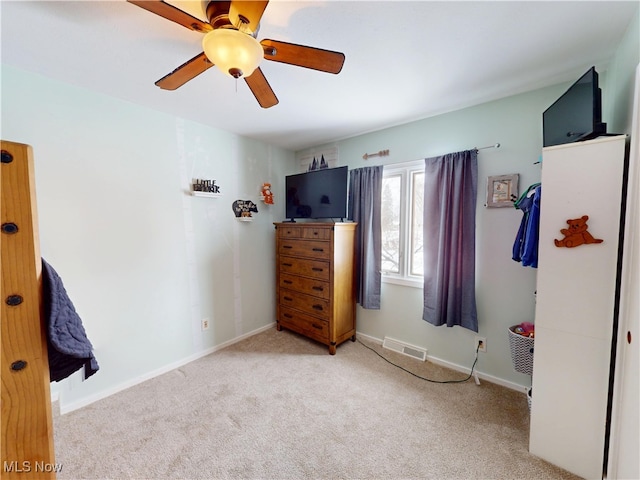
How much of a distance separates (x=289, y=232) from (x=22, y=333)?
7.47ft

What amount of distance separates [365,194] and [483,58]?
142 cm

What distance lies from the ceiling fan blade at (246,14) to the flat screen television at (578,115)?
155cm

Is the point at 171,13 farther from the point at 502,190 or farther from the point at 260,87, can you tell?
the point at 502,190

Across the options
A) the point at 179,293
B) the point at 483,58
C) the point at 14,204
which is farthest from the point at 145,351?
the point at 483,58

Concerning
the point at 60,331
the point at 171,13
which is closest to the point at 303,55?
the point at 171,13

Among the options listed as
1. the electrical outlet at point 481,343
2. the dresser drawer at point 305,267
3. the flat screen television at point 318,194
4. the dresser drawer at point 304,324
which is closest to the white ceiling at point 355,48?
the flat screen television at point 318,194

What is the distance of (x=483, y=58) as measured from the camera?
4.97 ft

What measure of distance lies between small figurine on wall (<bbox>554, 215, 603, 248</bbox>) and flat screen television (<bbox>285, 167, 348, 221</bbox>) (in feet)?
5.58

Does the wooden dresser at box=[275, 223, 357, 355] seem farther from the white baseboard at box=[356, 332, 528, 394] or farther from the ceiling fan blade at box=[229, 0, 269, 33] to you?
the ceiling fan blade at box=[229, 0, 269, 33]

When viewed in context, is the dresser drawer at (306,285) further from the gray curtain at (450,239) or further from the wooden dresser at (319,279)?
the gray curtain at (450,239)

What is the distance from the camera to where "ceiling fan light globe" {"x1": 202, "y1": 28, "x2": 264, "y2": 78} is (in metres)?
0.99

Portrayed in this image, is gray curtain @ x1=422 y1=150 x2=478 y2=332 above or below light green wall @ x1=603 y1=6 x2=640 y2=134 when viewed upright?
below

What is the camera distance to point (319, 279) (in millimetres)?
2666
